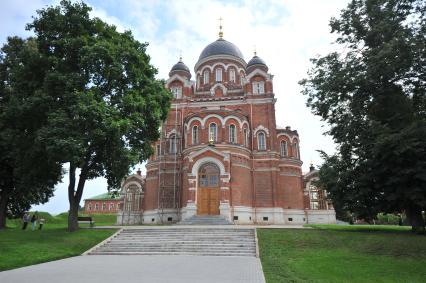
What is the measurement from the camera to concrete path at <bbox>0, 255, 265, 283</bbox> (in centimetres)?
989

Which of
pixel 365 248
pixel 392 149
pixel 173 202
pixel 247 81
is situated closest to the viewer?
pixel 365 248

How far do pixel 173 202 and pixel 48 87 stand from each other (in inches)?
650

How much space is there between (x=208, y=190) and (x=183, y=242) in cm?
1097

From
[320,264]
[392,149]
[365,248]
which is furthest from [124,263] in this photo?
[392,149]

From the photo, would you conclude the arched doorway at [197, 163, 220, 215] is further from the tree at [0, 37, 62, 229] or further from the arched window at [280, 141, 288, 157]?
the tree at [0, 37, 62, 229]

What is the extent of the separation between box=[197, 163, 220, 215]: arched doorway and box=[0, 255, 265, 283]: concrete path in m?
14.3

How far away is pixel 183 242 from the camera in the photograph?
18.3 meters

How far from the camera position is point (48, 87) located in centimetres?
2017

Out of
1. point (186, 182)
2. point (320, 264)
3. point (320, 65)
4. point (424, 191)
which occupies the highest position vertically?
point (320, 65)

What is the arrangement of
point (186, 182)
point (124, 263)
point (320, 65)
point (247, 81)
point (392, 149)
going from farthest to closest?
1. point (247, 81)
2. point (186, 182)
3. point (320, 65)
4. point (392, 149)
5. point (124, 263)

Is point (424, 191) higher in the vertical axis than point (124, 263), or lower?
higher

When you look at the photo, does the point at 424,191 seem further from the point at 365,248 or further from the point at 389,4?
the point at 389,4

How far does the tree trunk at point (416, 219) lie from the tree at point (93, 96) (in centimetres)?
1657

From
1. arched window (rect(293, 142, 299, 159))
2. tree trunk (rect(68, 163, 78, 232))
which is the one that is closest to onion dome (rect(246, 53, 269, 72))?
arched window (rect(293, 142, 299, 159))
